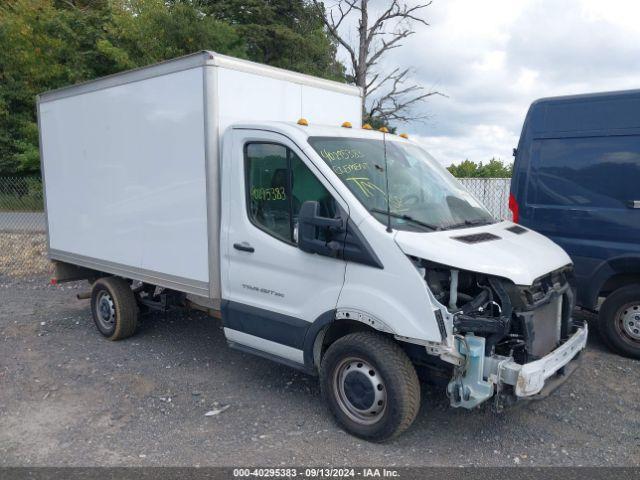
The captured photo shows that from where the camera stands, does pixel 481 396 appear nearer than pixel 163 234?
Yes

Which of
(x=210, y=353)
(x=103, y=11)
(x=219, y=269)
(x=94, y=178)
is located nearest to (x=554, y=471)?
(x=219, y=269)

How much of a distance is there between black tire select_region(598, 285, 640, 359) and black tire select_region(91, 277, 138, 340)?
16.9ft

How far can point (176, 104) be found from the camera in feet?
15.5

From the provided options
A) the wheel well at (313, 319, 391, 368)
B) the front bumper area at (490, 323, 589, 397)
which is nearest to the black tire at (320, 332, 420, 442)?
the wheel well at (313, 319, 391, 368)

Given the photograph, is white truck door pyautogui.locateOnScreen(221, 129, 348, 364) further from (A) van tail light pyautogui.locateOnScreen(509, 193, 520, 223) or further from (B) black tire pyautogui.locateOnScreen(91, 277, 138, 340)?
(A) van tail light pyautogui.locateOnScreen(509, 193, 520, 223)

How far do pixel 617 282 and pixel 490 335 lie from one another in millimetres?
2837

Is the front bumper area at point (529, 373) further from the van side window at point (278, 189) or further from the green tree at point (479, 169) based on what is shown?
the green tree at point (479, 169)

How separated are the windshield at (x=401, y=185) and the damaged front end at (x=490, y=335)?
488 millimetres

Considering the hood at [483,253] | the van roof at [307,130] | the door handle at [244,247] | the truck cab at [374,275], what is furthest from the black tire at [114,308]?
the hood at [483,253]

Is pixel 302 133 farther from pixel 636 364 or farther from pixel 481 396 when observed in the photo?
pixel 636 364

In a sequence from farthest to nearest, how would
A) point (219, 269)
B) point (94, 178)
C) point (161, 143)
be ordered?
point (94, 178), point (161, 143), point (219, 269)

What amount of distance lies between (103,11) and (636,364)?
21.9m

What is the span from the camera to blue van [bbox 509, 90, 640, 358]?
5.22 metres

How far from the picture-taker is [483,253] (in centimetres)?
348
